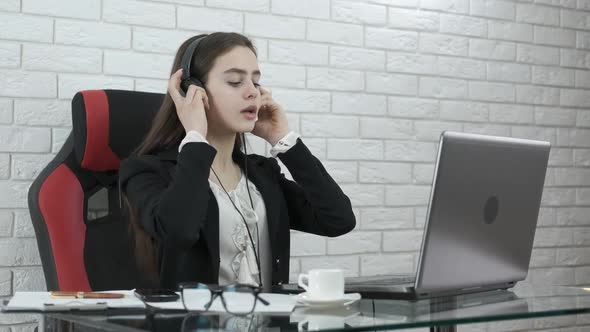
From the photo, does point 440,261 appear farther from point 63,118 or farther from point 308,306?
point 63,118

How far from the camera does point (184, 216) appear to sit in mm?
1929

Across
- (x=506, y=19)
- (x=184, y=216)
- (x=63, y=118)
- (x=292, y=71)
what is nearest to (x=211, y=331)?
(x=184, y=216)

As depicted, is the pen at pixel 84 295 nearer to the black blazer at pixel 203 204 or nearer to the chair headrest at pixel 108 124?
the black blazer at pixel 203 204

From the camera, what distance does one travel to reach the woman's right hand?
81.1 inches

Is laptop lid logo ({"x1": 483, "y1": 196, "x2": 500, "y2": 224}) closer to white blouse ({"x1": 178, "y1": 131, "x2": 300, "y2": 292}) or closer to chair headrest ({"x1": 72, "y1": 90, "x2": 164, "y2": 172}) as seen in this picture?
white blouse ({"x1": 178, "y1": 131, "x2": 300, "y2": 292})

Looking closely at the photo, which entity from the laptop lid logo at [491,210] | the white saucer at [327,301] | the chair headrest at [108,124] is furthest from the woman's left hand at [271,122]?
the white saucer at [327,301]

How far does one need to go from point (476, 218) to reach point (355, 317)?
38 centimetres

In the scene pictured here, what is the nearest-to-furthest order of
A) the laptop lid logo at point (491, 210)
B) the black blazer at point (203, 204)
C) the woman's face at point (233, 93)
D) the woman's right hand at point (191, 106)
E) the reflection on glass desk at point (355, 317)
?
1. the reflection on glass desk at point (355, 317)
2. the laptop lid logo at point (491, 210)
3. the black blazer at point (203, 204)
4. the woman's right hand at point (191, 106)
5. the woman's face at point (233, 93)

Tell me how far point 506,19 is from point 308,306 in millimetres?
2276

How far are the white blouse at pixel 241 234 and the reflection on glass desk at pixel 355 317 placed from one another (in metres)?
0.60

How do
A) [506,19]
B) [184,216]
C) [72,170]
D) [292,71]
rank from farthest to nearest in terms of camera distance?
[506,19]
[292,71]
[72,170]
[184,216]

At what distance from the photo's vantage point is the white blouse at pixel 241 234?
2088mm

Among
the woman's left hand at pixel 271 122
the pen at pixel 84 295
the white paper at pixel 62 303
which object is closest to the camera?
the white paper at pixel 62 303

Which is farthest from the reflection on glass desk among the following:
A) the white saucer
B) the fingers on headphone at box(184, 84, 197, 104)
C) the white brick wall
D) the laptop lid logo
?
the white brick wall
